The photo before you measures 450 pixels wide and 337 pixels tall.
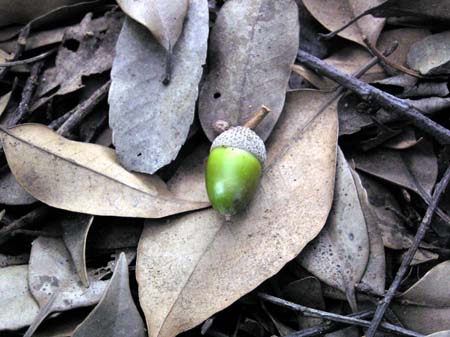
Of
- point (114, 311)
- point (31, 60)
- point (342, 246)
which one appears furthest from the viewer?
point (31, 60)

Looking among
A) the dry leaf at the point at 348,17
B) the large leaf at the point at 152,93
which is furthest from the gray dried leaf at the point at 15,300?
the dry leaf at the point at 348,17

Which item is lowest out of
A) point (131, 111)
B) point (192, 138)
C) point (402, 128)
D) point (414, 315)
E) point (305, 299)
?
point (414, 315)

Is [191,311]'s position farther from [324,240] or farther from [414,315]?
[414,315]

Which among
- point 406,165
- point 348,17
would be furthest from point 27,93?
point 406,165

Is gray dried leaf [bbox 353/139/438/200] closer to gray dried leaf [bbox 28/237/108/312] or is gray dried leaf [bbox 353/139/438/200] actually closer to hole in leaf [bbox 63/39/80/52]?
gray dried leaf [bbox 28/237/108/312]

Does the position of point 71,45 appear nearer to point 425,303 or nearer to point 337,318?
point 337,318

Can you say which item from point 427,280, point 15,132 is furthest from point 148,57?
point 427,280
